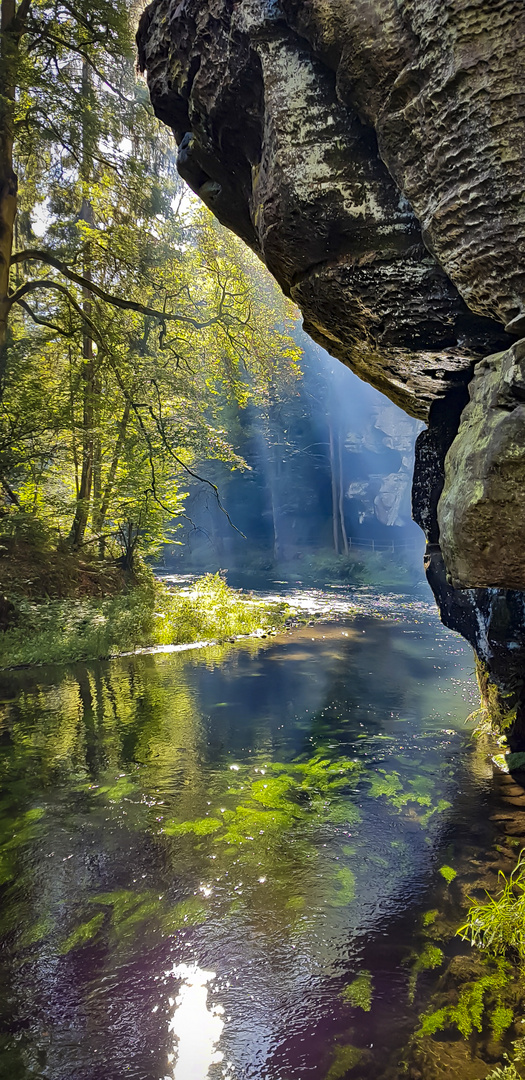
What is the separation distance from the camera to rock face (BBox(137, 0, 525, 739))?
2.93m

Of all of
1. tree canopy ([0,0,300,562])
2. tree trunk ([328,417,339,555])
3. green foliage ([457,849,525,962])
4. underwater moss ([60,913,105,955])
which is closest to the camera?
green foliage ([457,849,525,962])

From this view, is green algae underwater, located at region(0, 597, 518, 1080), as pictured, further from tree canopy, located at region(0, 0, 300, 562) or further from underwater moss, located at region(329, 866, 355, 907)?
tree canopy, located at region(0, 0, 300, 562)

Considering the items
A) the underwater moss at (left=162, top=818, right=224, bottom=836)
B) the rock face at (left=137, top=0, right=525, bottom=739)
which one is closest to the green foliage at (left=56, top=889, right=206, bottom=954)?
the underwater moss at (left=162, top=818, right=224, bottom=836)

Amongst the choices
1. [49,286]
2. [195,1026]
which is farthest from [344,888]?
[49,286]

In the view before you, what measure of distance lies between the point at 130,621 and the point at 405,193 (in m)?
10.6

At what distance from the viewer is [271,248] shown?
4531 mm

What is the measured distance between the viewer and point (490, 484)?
3.06 meters

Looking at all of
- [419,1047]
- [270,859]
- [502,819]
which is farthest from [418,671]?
[419,1047]

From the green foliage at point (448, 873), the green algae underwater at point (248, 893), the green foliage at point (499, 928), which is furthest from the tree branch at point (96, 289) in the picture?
the green foliage at point (499, 928)

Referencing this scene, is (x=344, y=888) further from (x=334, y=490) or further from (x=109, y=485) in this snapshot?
(x=334, y=490)

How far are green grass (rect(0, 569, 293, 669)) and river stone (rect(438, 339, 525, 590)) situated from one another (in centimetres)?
893

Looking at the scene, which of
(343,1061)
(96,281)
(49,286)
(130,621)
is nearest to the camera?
(343,1061)

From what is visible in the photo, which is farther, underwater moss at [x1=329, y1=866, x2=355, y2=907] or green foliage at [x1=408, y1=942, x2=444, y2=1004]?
underwater moss at [x1=329, y1=866, x2=355, y2=907]

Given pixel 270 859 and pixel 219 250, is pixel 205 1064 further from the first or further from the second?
pixel 219 250
